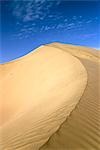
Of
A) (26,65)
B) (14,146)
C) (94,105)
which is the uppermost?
(26,65)

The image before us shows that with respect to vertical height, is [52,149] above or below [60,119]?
below

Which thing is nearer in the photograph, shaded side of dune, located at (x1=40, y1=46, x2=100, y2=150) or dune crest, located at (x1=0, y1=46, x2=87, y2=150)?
shaded side of dune, located at (x1=40, y1=46, x2=100, y2=150)

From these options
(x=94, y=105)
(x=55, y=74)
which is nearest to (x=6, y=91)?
(x=55, y=74)

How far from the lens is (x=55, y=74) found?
751 inches

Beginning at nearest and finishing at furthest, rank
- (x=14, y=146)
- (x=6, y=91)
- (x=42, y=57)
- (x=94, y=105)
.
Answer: (x=14, y=146)
(x=94, y=105)
(x=6, y=91)
(x=42, y=57)

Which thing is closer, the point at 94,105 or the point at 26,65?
the point at 94,105

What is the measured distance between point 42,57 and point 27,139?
2117cm

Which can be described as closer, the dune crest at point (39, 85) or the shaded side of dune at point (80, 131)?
the shaded side of dune at point (80, 131)

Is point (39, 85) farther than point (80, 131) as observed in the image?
Yes

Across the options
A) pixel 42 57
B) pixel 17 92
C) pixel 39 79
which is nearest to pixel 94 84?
pixel 39 79

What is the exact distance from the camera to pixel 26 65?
27516mm

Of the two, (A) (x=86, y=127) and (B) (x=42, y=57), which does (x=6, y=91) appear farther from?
(A) (x=86, y=127)

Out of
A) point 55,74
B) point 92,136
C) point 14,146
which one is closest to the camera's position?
point 14,146

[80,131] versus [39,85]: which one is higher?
[39,85]
